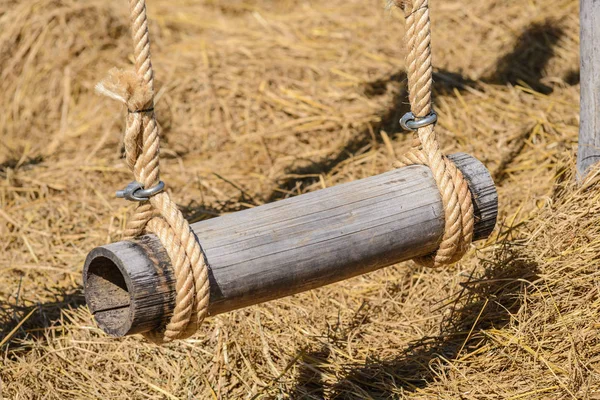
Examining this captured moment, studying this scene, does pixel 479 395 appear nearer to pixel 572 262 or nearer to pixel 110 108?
pixel 572 262

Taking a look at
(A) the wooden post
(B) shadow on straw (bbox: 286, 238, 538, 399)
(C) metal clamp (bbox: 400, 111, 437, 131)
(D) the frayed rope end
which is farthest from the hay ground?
(D) the frayed rope end

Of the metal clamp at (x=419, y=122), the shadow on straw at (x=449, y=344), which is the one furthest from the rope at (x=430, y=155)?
the shadow on straw at (x=449, y=344)

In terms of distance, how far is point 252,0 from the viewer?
15.5ft

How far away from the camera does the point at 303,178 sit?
3.11 m

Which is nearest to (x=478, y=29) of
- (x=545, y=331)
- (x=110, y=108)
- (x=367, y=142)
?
(x=367, y=142)

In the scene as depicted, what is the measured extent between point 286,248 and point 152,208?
289mm

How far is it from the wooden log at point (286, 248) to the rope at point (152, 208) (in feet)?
0.10

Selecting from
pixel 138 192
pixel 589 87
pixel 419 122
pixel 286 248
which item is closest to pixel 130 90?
pixel 138 192

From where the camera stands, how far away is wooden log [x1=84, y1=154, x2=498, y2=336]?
1.54 metres

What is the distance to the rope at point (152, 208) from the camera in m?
1.52

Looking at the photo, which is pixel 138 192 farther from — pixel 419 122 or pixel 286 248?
pixel 419 122

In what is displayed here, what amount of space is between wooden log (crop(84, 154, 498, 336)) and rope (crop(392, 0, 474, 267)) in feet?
0.09

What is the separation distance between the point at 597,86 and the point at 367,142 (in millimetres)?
1078

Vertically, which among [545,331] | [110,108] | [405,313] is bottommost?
[110,108]
